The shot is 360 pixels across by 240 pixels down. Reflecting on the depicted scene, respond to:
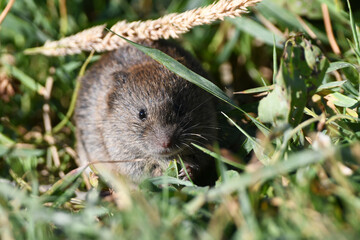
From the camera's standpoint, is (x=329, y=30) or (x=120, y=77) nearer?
(x=120, y=77)

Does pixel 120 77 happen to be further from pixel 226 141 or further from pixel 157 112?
pixel 226 141

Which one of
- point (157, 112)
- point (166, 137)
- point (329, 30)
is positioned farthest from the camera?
point (329, 30)

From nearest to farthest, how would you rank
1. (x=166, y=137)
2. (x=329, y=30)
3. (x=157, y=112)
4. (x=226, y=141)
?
(x=166, y=137) → (x=157, y=112) → (x=226, y=141) → (x=329, y=30)

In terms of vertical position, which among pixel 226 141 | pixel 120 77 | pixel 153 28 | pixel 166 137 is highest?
pixel 153 28

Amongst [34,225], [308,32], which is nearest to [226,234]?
[34,225]

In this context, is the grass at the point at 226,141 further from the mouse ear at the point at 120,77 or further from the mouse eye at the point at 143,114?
the mouse ear at the point at 120,77

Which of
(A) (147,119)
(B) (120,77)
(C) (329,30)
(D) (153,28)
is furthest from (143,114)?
(C) (329,30)

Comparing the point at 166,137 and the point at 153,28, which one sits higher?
the point at 153,28
